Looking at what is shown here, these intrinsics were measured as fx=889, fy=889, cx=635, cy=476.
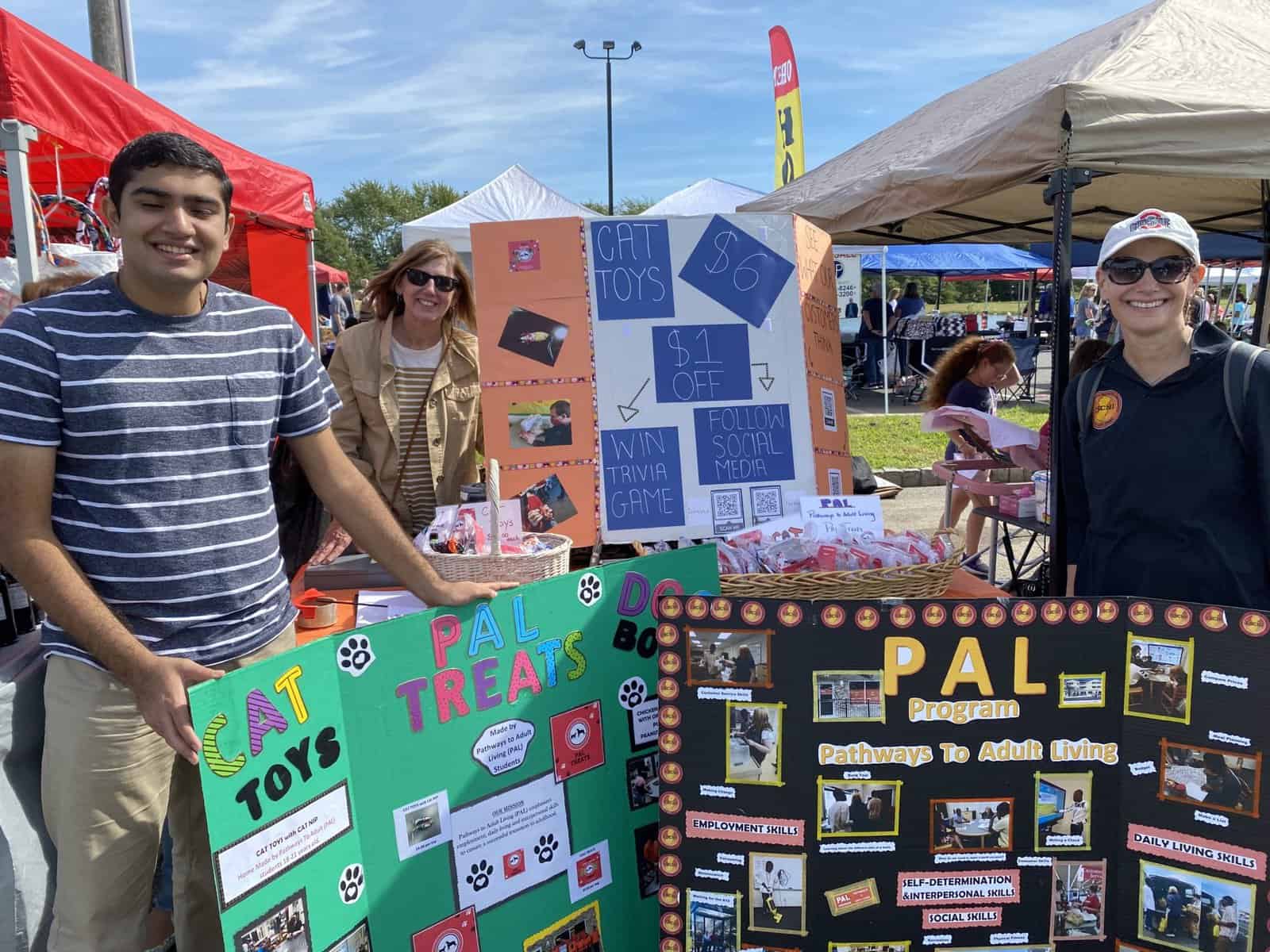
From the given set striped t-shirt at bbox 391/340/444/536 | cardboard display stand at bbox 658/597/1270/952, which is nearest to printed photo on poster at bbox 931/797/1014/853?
cardboard display stand at bbox 658/597/1270/952

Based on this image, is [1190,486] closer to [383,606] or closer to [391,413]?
[383,606]

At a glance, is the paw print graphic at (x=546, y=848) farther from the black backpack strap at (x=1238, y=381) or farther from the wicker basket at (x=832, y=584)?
the black backpack strap at (x=1238, y=381)

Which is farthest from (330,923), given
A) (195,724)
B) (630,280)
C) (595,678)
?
(630,280)

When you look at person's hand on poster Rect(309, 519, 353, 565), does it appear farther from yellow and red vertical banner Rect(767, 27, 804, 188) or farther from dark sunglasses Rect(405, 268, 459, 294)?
yellow and red vertical banner Rect(767, 27, 804, 188)

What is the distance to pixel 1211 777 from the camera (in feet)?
5.70

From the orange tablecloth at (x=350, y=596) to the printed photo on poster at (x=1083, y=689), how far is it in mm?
449

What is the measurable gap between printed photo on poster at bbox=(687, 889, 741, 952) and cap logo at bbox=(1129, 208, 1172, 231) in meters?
1.78

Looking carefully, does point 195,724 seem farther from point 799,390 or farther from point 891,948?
point 799,390

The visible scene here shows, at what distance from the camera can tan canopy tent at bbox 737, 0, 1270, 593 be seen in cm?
282

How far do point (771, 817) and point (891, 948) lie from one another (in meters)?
0.37

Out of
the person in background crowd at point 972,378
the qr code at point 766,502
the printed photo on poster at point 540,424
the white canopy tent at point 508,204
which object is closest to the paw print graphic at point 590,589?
the printed photo on poster at point 540,424

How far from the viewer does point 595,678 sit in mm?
2033

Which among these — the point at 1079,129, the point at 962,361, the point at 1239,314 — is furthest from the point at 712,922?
the point at 1239,314

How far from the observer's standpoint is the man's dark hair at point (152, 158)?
1699 millimetres
